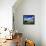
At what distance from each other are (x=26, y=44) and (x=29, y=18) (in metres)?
2.27

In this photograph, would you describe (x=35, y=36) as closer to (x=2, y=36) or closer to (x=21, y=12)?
(x=21, y=12)

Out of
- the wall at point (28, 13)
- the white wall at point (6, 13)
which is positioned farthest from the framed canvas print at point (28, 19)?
the white wall at point (6, 13)

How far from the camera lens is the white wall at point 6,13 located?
4.70m

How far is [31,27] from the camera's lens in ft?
21.6

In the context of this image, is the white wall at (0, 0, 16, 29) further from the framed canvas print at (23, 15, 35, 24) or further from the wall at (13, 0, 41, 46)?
the framed canvas print at (23, 15, 35, 24)

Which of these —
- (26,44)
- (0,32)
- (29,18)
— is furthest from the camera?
(29,18)

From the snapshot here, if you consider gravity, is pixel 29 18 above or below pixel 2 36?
above

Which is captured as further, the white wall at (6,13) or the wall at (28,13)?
the wall at (28,13)

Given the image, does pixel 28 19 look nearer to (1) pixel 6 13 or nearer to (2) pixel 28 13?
(2) pixel 28 13

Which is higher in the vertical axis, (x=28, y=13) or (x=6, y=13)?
(x=28, y=13)

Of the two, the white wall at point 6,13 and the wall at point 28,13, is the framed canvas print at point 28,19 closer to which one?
the wall at point 28,13

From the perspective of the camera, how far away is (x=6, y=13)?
474cm

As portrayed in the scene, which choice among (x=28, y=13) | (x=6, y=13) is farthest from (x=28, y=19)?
(x=6, y=13)

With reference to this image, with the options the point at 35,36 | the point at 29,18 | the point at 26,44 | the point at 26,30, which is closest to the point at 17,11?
the point at 29,18
